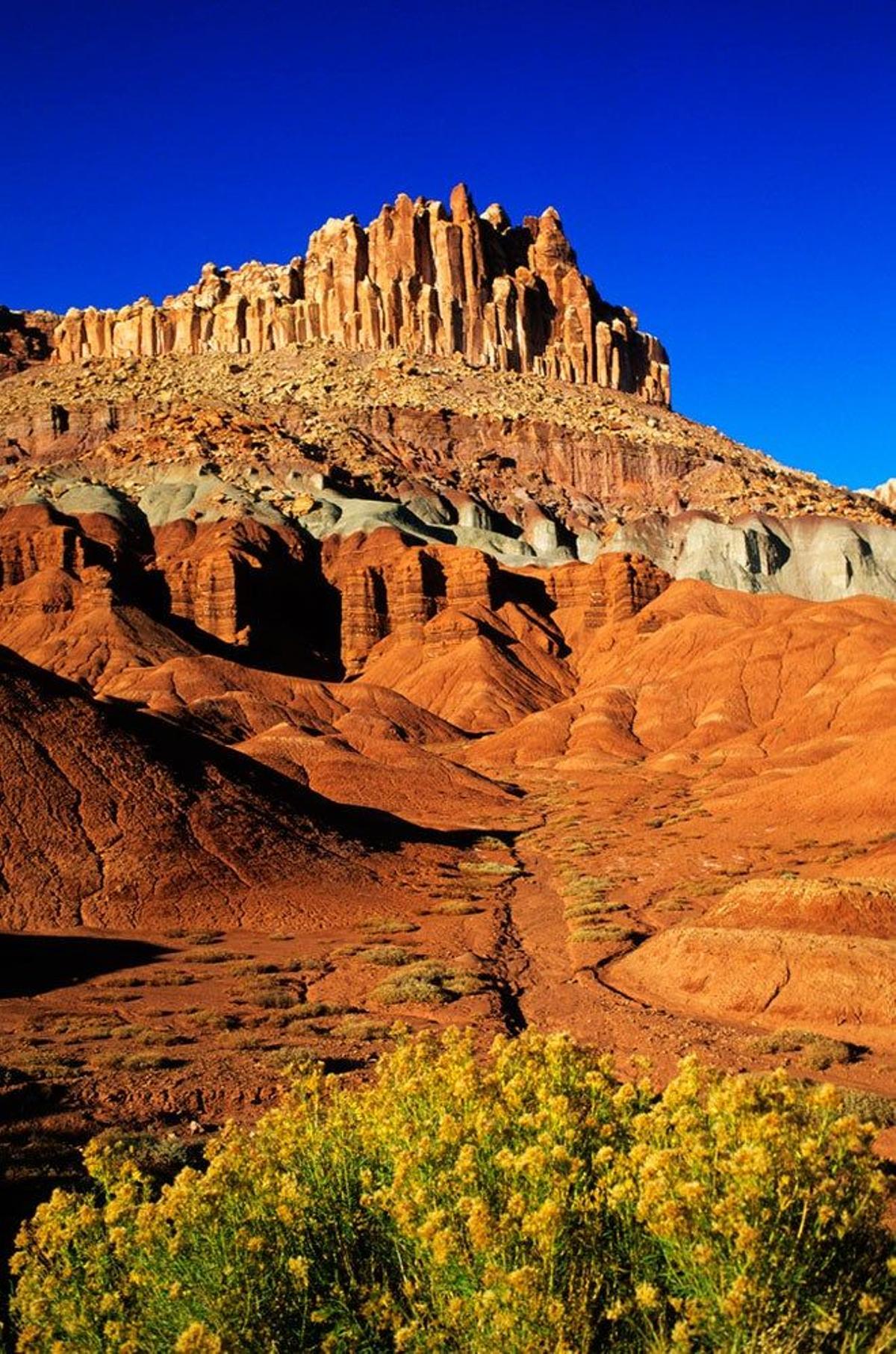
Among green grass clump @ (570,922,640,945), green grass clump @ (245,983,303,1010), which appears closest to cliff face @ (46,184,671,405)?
green grass clump @ (570,922,640,945)

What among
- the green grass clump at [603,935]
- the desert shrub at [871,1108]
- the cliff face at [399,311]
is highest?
the cliff face at [399,311]

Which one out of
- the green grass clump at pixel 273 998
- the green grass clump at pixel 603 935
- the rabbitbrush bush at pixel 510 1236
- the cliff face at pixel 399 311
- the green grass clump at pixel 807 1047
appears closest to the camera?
the rabbitbrush bush at pixel 510 1236

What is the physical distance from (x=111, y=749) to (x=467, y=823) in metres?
21.5

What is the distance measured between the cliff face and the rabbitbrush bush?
18863 cm

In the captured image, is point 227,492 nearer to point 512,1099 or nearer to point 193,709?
point 193,709

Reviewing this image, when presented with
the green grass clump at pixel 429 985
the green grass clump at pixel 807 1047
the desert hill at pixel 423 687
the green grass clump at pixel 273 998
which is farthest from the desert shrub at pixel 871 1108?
the green grass clump at pixel 273 998

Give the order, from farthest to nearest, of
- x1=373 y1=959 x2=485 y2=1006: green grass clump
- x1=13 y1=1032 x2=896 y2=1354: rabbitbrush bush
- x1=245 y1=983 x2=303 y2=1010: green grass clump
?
x1=373 y1=959 x2=485 y2=1006: green grass clump → x1=245 y1=983 x2=303 y2=1010: green grass clump → x1=13 y1=1032 x2=896 y2=1354: rabbitbrush bush

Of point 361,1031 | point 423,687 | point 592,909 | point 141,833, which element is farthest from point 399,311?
point 361,1031

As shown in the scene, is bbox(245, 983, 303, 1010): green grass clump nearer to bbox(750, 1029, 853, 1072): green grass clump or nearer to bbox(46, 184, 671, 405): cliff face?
bbox(750, 1029, 853, 1072): green grass clump

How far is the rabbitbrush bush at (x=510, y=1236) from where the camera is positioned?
378 cm

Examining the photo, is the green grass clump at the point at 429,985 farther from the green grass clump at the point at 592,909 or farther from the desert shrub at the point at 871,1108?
the desert shrub at the point at 871,1108

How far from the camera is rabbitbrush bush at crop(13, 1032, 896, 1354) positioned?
149 inches

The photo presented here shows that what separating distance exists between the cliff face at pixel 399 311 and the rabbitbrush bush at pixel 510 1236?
18863 cm

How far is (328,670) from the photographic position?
4171 inches
